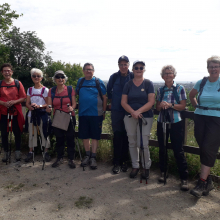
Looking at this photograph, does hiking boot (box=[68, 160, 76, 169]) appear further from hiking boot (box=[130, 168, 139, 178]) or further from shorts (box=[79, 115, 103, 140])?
hiking boot (box=[130, 168, 139, 178])

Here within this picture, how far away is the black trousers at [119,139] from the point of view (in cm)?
423

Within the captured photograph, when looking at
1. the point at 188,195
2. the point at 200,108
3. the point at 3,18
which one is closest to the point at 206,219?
the point at 188,195

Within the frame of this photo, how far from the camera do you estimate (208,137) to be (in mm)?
3359

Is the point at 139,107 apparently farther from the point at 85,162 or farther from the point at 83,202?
the point at 83,202

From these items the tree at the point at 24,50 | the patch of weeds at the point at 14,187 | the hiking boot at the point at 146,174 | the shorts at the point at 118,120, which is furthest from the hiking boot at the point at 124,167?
the tree at the point at 24,50

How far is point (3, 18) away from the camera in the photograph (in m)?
23.1

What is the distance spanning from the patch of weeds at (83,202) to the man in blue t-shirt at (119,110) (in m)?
1.04

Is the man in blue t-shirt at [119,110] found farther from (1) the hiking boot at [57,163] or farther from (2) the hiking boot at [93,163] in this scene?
(1) the hiking boot at [57,163]

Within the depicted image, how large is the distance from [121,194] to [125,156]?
1.10 metres

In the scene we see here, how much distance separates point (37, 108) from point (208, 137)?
3541 mm

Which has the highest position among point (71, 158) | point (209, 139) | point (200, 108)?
point (200, 108)

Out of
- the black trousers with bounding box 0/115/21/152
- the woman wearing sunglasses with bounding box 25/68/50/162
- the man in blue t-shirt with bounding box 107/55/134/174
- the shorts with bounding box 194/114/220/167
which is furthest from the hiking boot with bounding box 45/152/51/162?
the shorts with bounding box 194/114/220/167

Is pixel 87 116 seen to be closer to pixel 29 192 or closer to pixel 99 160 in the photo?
pixel 99 160

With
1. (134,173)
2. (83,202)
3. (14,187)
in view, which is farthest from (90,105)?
(14,187)
